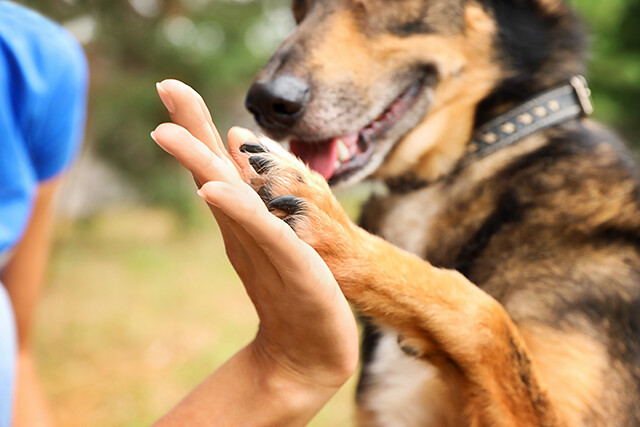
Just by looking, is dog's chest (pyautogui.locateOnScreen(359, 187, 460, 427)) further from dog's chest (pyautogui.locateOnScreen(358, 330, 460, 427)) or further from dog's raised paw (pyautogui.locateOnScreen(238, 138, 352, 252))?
dog's raised paw (pyautogui.locateOnScreen(238, 138, 352, 252))

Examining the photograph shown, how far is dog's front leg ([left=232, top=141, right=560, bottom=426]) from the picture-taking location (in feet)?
3.60

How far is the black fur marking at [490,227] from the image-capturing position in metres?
1.70

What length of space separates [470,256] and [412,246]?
245 millimetres

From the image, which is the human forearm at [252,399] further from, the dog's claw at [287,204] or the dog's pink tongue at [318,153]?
the dog's pink tongue at [318,153]

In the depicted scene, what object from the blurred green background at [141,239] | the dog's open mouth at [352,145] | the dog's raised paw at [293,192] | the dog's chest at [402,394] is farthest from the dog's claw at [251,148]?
the blurred green background at [141,239]

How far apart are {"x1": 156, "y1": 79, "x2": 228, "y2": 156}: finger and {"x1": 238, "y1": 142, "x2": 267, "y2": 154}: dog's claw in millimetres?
140

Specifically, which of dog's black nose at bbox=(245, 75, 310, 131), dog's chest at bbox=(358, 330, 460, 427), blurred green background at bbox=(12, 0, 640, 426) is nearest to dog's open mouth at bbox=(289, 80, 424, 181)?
dog's black nose at bbox=(245, 75, 310, 131)

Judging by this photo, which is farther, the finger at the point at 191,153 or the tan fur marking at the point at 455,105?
the tan fur marking at the point at 455,105

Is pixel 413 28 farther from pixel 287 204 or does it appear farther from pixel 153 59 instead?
pixel 153 59

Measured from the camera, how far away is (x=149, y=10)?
27.5 ft

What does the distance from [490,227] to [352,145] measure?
51 centimetres

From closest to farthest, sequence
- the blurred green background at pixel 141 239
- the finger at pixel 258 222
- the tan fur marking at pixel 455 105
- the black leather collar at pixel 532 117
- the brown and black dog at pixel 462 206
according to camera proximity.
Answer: the finger at pixel 258 222, the brown and black dog at pixel 462 206, the black leather collar at pixel 532 117, the tan fur marking at pixel 455 105, the blurred green background at pixel 141 239

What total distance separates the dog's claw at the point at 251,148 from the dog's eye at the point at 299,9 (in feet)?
4.14

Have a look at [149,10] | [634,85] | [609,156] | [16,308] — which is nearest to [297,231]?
[609,156]
